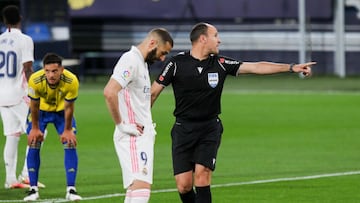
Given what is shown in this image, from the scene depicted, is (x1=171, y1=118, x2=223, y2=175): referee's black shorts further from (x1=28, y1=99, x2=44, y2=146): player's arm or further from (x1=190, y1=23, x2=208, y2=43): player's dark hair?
(x1=28, y1=99, x2=44, y2=146): player's arm

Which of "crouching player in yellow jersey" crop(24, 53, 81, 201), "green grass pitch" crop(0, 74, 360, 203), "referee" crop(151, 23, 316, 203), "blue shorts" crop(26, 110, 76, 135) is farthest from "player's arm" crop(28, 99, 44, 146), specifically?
"referee" crop(151, 23, 316, 203)

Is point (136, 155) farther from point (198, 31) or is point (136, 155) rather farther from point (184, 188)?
point (198, 31)

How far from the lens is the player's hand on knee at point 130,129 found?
12219 millimetres

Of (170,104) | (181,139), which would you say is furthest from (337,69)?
(181,139)

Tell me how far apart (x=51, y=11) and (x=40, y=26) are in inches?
32.1

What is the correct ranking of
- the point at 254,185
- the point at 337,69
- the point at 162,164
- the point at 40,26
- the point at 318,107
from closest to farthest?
the point at 254,185 < the point at 162,164 < the point at 318,107 < the point at 40,26 < the point at 337,69

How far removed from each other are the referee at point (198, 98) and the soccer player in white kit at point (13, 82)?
13.3 ft

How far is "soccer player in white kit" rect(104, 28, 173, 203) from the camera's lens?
1225 cm

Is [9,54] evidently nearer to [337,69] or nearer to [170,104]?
[170,104]

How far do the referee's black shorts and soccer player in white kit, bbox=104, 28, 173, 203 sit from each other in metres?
1.29

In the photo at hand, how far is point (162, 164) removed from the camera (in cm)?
2000

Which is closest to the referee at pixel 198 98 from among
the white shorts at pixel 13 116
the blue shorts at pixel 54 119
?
the blue shorts at pixel 54 119

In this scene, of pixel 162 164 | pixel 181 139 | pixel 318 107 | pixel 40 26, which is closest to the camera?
pixel 181 139

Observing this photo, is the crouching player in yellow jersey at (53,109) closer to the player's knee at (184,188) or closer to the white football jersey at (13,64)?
the white football jersey at (13,64)
